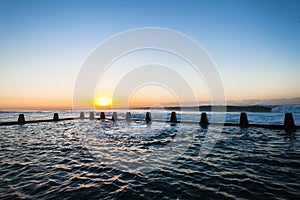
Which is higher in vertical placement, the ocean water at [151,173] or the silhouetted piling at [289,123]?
the silhouetted piling at [289,123]

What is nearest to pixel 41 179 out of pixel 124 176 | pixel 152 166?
pixel 124 176

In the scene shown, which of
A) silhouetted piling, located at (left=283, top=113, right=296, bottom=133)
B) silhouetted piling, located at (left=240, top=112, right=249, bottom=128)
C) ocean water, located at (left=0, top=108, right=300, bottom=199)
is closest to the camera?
ocean water, located at (left=0, top=108, right=300, bottom=199)

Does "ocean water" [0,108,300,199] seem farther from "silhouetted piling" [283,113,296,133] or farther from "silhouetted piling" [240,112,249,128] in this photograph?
"silhouetted piling" [240,112,249,128]

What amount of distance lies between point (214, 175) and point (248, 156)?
242 centimetres

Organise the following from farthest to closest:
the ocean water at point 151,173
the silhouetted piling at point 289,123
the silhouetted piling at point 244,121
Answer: the silhouetted piling at point 244,121
the silhouetted piling at point 289,123
the ocean water at point 151,173

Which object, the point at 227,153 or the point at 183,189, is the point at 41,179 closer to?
the point at 183,189

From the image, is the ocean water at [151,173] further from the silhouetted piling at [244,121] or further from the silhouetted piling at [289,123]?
the silhouetted piling at [244,121]

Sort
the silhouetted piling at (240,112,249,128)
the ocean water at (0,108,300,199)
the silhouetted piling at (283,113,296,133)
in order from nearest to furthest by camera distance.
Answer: the ocean water at (0,108,300,199) → the silhouetted piling at (283,113,296,133) → the silhouetted piling at (240,112,249,128)

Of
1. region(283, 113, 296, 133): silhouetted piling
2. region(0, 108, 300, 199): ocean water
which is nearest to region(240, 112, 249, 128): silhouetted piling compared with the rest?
region(283, 113, 296, 133): silhouetted piling

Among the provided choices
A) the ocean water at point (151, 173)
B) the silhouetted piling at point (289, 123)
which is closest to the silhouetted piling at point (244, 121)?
the silhouetted piling at point (289, 123)

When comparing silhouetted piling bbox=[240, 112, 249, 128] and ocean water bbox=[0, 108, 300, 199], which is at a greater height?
silhouetted piling bbox=[240, 112, 249, 128]

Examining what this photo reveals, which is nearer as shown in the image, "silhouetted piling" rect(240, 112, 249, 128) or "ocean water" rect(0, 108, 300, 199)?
"ocean water" rect(0, 108, 300, 199)

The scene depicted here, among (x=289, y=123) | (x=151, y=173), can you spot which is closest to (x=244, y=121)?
(x=289, y=123)

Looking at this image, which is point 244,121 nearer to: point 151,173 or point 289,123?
point 289,123
